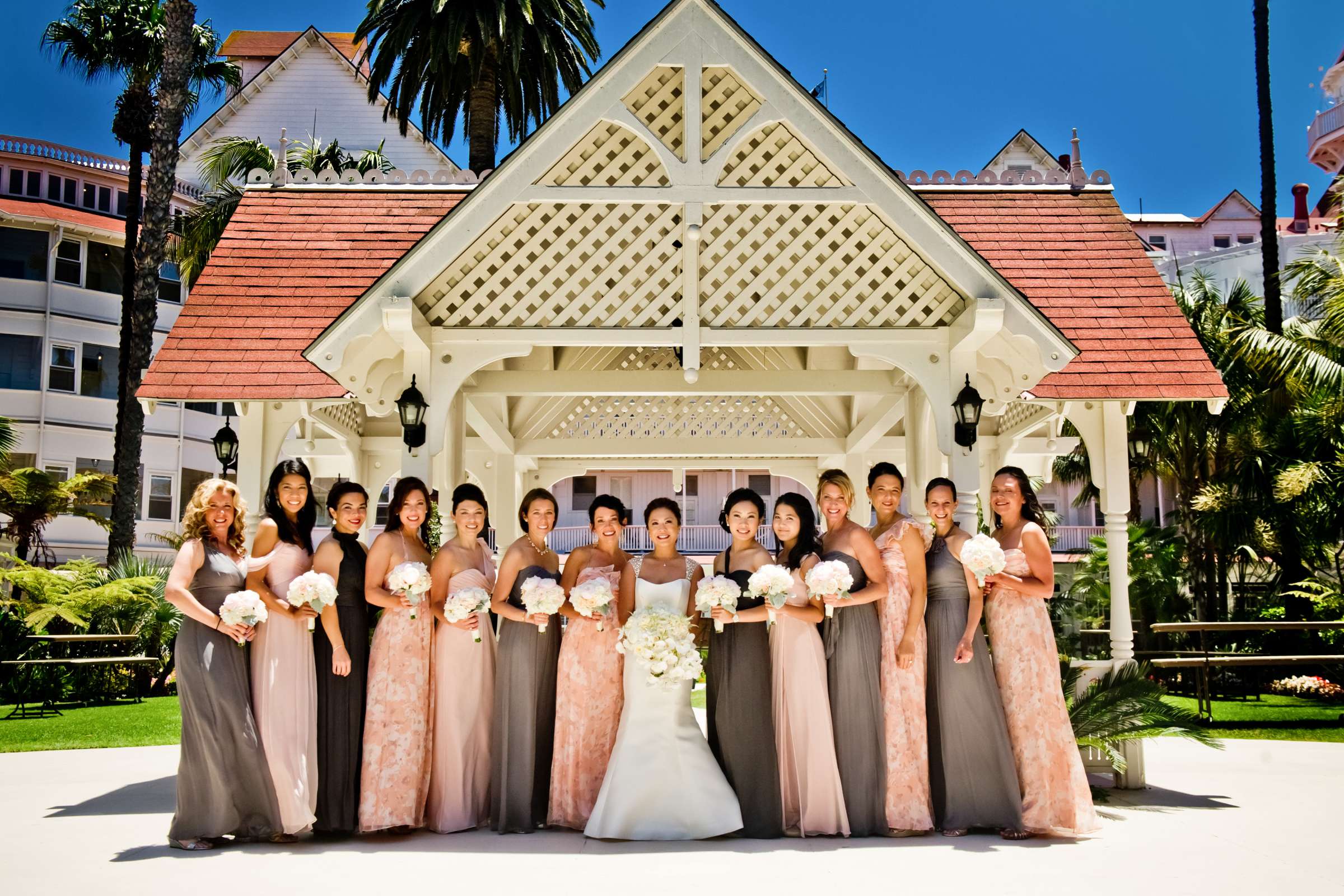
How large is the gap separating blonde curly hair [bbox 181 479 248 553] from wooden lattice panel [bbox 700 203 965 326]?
3517mm

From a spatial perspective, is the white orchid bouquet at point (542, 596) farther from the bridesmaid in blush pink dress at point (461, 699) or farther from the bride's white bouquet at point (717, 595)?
the bride's white bouquet at point (717, 595)

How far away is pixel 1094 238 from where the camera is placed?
1169 cm

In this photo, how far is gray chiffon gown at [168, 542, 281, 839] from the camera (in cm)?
679

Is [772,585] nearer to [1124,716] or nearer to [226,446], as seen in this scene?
[1124,716]

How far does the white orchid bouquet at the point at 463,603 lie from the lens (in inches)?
281

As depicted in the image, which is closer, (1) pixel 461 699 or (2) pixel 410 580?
(2) pixel 410 580

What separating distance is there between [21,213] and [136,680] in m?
18.1

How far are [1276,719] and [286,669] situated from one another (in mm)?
14160

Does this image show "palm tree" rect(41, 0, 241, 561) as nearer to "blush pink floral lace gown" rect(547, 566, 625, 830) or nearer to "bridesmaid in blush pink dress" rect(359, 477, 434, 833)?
"bridesmaid in blush pink dress" rect(359, 477, 434, 833)

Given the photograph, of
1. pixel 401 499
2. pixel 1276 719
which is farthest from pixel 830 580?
pixel 1276 719

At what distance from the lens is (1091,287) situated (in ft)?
36.5

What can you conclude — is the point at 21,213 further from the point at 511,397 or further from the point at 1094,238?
the point at 1094,238

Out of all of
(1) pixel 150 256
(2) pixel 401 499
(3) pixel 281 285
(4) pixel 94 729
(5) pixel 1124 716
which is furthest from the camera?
(1) pixel 150 256

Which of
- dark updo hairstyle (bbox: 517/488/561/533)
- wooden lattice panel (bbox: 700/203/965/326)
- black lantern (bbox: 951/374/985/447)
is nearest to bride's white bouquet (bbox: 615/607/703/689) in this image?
dark updo hairstyle (bbox: 517/488/561/533)
